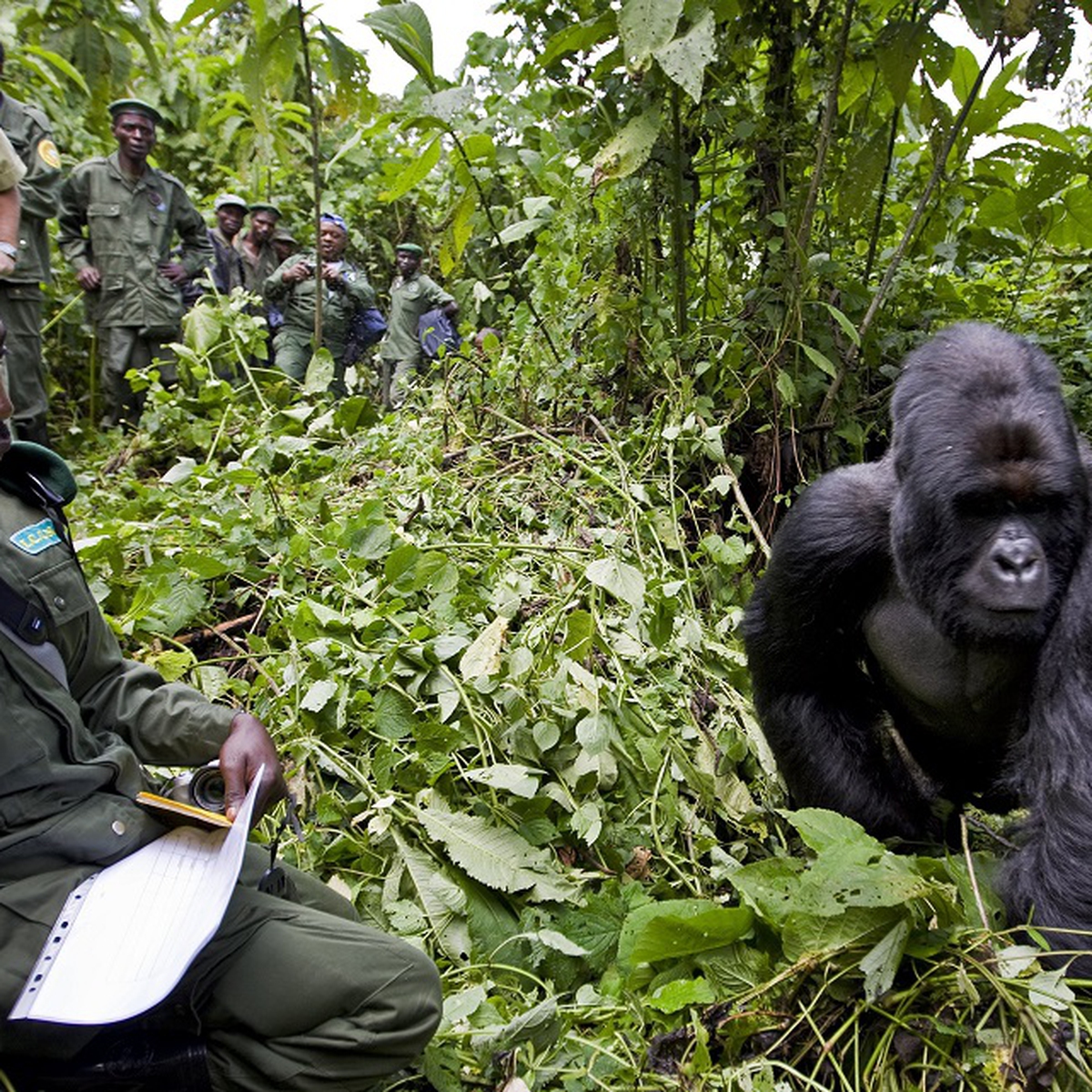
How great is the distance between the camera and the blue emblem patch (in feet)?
5.88

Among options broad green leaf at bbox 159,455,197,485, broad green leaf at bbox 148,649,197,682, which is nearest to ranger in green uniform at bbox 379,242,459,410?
broad green leaf at bbox 159,455,197,485

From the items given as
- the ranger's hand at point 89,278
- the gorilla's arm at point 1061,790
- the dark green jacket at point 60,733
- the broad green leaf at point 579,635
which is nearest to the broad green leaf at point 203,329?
the ranger's hand at point 89,278

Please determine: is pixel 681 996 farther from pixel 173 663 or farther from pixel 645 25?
pixel 645 25

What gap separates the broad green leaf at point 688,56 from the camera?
288 centimetres

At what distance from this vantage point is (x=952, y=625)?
7.14ft

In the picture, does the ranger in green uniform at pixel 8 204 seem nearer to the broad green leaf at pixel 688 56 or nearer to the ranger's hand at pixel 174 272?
the broad green leaf at pixel 688 56

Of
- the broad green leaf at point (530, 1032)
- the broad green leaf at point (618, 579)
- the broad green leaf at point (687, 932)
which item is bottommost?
the broad green leaf at point (530, 1032)

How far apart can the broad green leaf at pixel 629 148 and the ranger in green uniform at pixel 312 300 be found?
3.87 m

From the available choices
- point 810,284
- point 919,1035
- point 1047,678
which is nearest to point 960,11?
point 810,284

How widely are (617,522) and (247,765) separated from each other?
5.94 ft

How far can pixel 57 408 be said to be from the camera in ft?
23.9

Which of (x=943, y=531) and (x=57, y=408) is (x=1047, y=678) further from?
(x=57, y=408)

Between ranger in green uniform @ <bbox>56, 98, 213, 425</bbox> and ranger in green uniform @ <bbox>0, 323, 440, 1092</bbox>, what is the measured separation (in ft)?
16.8

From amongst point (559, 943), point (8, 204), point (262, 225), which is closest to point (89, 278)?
point (262, 225)
